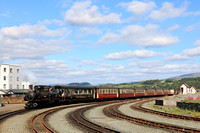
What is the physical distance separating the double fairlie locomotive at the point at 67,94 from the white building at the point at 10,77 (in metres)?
43.7

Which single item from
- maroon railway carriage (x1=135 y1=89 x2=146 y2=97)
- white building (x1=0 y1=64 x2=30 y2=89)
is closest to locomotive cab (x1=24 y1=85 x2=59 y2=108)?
maroon railway carriage (x1=135 y1=89 x2=146 y2=97)

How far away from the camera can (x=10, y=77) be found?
74438mm

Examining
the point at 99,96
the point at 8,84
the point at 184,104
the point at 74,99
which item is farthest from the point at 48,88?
the point at 8,84

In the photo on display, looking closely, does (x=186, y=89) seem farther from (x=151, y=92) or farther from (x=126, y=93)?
(x=126, y=93)

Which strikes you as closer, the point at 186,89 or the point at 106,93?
the point at 106,93

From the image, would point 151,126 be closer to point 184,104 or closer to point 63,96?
point 184,104

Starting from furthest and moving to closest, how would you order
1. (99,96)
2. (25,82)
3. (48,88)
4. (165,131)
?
(25,82) → (99,96) → (48,88) → (165,131)

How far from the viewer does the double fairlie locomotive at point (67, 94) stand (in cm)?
2709

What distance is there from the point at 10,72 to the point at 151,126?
69.6m

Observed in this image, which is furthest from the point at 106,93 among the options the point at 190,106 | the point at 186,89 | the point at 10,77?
the point at 10,77

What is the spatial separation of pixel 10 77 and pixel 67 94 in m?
48.4

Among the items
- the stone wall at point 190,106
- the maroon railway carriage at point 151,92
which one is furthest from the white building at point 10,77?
the stone wall at point 190,106

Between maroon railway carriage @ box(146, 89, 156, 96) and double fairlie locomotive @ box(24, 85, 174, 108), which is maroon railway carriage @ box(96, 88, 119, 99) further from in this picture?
maroon railway carriage @ box(146, 89, 156, 96)

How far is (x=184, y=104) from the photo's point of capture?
2250 cm
